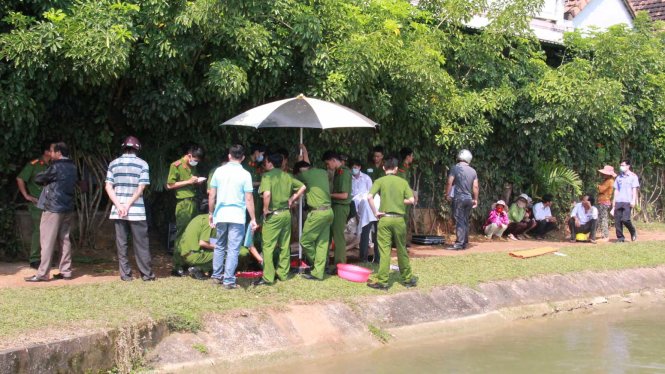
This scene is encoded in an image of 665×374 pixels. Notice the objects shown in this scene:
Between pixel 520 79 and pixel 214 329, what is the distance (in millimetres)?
9472

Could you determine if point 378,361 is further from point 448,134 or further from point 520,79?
point 520,79

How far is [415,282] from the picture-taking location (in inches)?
398

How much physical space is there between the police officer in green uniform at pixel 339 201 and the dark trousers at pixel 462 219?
362 cm

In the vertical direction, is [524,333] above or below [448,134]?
below

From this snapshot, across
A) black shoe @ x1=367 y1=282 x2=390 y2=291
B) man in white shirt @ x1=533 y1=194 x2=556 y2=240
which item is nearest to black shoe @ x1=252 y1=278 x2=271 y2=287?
black shoe @ x1=367 y1=282 x2=390 y2=291

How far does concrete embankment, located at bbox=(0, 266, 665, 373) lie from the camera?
679cm

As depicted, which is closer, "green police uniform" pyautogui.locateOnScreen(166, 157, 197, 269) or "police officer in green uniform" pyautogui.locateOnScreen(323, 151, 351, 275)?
"green police uniform" pyautogui.locateOnScreen(166, 157, 197, 269)

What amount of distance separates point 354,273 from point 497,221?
19.5 feet

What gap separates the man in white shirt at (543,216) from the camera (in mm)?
15867

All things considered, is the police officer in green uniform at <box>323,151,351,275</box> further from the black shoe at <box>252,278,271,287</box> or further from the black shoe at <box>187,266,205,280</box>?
the black shoe at <box>187,266,205,280</box>

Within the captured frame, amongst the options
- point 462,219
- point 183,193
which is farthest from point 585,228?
point 183,193

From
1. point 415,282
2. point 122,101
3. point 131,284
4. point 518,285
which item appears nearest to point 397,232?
point 415,282

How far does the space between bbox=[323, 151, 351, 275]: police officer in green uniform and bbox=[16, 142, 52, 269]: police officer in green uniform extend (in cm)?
367

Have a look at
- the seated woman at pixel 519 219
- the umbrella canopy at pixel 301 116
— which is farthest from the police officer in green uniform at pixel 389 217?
the seated woman at pixel 519 219
